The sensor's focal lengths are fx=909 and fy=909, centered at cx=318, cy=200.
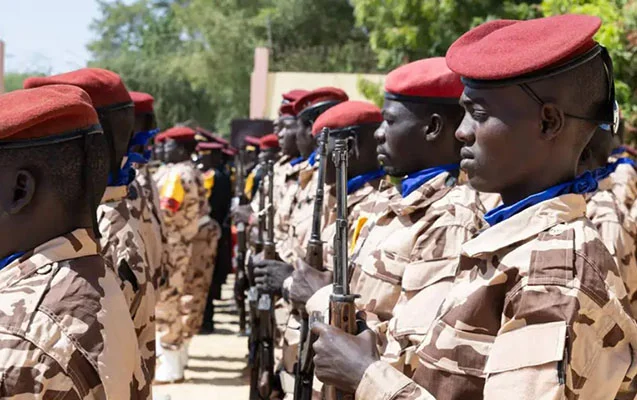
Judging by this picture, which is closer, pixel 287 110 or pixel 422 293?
pixel 422 293

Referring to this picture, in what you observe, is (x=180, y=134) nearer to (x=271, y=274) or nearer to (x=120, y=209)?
(x=271, y=274)

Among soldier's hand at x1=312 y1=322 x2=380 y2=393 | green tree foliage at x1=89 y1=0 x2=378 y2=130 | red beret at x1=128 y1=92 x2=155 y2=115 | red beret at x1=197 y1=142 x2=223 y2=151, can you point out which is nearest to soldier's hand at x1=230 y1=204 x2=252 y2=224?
red beret at x1=197 y1=142 x2=223 y2=151

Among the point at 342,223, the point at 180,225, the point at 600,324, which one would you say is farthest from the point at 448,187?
the point at 180,225

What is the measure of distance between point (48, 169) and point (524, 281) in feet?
4.38

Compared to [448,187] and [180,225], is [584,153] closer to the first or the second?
[448,187]

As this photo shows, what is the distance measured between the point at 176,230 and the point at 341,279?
23.6ft

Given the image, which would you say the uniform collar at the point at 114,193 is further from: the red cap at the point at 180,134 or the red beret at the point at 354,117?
the red cap at the point at 180,134

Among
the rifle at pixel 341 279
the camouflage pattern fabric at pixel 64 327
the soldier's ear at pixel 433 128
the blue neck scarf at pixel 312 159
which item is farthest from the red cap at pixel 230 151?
the camouflage pattern fabric at pixel 64 327

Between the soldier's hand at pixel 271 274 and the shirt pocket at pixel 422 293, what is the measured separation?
172 cm

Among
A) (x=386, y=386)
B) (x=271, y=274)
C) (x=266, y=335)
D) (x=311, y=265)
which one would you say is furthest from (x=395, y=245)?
(x=266, y=335)

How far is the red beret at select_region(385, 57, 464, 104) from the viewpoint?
12.4 ft

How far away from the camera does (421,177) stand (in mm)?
3709

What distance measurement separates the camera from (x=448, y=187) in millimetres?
3650

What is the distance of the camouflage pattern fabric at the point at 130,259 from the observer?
4418 mm
